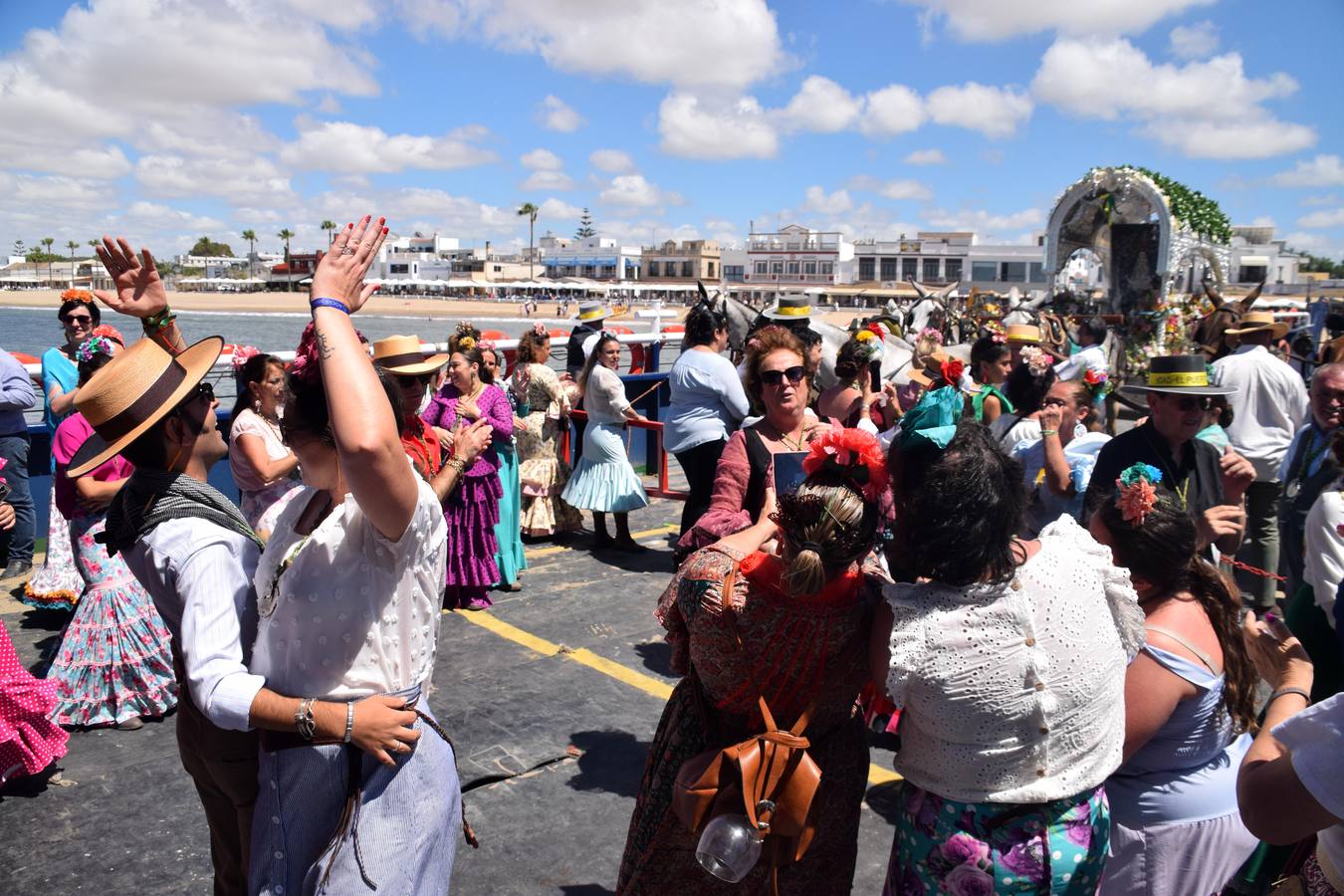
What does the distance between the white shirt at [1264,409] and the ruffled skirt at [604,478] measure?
435 cm

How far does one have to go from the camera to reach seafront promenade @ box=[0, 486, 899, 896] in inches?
129

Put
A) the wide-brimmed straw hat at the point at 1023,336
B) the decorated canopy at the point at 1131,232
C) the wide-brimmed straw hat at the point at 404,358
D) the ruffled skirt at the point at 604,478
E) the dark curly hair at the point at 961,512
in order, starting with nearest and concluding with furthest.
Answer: the dark curly hair at the point at 961,512
the wide-brimmed straw hat at the point at 404,358
the ruffled skirt at the point at 604,478
the wide-brimmed straw hat at the point at 1023,336
the decorated canopy at the point at 1131,232

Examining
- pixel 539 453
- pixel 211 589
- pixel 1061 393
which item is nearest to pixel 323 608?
pixel 211 589

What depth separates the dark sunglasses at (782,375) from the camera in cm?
391

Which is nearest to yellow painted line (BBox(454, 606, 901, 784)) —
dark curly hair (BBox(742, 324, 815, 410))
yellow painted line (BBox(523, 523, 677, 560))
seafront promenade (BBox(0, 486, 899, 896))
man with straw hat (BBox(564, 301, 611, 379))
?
seafront promenade (BBox(0, 486, 899, 896))

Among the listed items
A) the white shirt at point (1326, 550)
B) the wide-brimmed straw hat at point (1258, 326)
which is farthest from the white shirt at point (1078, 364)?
the white shirt at point (1326, 550)

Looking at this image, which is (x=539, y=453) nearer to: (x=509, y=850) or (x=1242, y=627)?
(x=509, y=850)

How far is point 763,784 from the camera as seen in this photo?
6.45 feet

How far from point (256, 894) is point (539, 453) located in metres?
5.86

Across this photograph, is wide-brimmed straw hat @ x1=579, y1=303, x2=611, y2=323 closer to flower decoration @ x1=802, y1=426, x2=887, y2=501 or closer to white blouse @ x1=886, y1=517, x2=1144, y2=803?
flower decoration @ x1=802, y1=426, x2=887, y2=501

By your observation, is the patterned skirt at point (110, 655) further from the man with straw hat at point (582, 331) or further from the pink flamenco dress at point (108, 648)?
the man with straw hat at point (582, 331)

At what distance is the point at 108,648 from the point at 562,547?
381cm

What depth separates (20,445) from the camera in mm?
6480

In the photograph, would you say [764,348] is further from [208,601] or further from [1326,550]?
[208,601]
